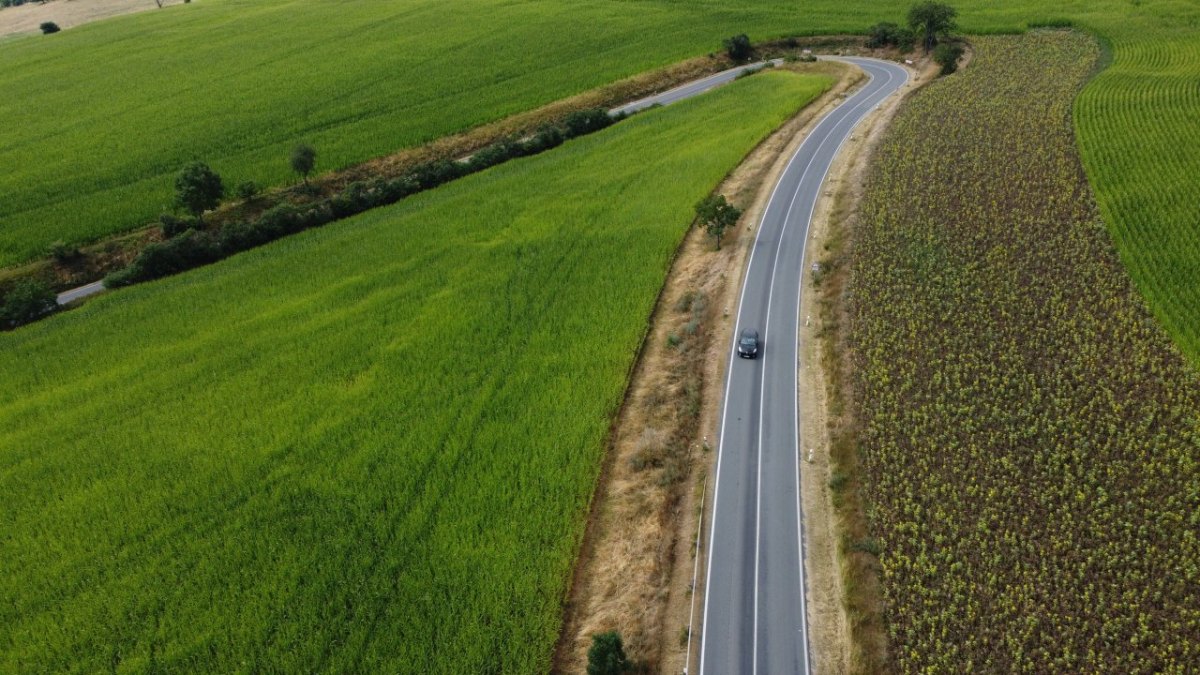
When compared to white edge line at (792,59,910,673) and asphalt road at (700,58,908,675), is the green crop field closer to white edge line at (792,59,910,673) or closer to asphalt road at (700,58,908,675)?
white edge line at (792,59,910,673)

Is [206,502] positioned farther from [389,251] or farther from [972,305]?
[972,305]

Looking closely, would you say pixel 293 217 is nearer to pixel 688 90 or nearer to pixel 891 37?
pixel 688 90

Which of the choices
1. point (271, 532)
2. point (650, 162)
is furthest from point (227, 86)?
point (271, 532)

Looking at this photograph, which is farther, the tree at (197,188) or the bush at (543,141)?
the bush at (543,141)

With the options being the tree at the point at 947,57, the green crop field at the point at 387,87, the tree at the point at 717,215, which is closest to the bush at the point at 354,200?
the green crop field at the point at 387,87

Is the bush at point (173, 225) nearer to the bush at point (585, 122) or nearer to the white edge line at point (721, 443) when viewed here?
the bush at point (585, 122)
